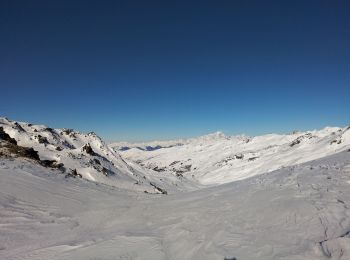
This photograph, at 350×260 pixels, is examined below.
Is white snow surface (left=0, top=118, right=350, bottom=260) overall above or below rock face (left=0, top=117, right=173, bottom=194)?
below

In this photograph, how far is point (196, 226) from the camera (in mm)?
12539

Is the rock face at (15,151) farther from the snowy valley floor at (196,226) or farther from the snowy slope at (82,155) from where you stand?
the snowy valley floor at (196,226)

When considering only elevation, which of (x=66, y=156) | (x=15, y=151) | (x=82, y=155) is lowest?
(x=15, y=151)

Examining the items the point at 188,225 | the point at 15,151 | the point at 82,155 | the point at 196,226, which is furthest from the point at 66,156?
the point at 196,226

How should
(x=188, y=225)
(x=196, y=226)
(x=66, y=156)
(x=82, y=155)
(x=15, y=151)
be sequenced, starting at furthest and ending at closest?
(x=82, y=155)
(x=66, y=156)
(x=15, y=151)
(x=188, y=225)
(x=196, y=226)

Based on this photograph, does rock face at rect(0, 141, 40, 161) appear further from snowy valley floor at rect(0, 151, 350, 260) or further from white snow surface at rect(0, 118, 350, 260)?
snowy valley floor at rect(0, 151, 350, 260)

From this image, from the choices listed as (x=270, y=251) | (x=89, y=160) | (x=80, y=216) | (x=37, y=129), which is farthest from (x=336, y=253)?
(x=37, y=129)

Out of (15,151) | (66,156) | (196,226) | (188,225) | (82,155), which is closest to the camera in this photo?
(196,226)

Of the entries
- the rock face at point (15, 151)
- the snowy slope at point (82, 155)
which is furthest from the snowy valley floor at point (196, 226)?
the snowy slope at point (82, 155)

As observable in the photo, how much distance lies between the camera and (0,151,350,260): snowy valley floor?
9.76 m

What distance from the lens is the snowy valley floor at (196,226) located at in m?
9.76

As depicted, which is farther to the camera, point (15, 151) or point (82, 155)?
point (82, 155)

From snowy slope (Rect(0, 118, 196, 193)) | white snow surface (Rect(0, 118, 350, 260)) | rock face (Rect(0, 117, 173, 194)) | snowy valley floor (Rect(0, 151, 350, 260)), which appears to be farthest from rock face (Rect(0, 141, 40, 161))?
snowy valley floor (Rect(0, 151, 350, 260))

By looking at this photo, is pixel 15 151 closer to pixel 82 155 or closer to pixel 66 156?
pixel 66 156
